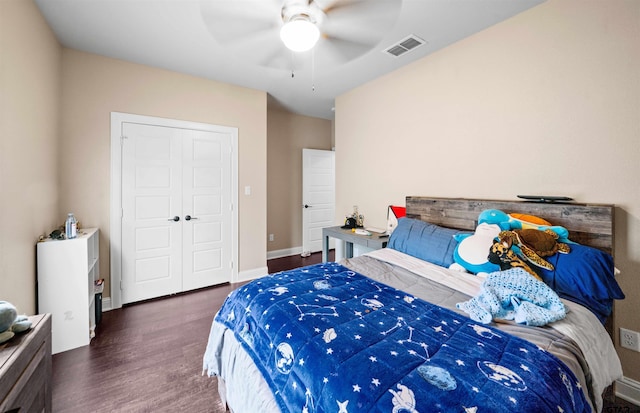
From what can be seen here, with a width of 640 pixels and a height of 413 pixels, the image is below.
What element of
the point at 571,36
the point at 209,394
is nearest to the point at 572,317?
the point at 571,36

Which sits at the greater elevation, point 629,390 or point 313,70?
point 313,70

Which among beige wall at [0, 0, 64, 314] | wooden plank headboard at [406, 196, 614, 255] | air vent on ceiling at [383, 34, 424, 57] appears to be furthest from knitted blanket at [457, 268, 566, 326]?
beige wall at [0, 0, 64, 314]

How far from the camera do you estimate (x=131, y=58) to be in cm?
282

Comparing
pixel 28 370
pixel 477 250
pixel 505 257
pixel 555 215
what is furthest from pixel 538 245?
pixel 28 370

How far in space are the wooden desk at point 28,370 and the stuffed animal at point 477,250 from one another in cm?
229

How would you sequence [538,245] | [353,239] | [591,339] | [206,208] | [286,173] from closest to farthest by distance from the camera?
[591,339] < [538,245] < [353,239] < [206,208] < [286,173]

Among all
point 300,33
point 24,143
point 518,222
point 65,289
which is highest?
point 300,33

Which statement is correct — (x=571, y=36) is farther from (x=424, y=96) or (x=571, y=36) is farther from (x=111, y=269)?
(x=111, y=269)

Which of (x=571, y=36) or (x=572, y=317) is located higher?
(x=571, y=36)

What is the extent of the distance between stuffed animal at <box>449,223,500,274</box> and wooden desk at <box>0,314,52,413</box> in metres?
2.29

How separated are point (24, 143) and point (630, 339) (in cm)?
437

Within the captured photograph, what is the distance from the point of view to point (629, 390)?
5.54 ft

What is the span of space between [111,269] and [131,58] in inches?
91.4

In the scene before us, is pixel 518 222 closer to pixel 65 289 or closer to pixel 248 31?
pixel 248 31
